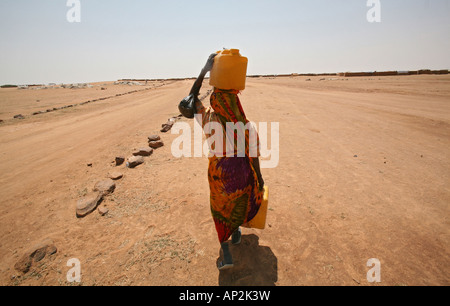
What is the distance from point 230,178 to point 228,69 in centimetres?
103

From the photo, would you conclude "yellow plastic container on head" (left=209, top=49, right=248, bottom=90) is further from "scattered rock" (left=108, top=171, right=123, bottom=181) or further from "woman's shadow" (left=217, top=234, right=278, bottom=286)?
"scattered rock" (left=108, top=171, right=123, bottom=181)

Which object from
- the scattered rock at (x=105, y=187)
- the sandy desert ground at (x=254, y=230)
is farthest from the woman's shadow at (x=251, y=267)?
the scattered rock at (x=105, y=187)

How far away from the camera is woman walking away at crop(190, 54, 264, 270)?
199cm

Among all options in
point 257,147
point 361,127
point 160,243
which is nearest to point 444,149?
point 361,127

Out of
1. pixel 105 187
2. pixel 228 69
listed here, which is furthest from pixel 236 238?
pixel 105 187

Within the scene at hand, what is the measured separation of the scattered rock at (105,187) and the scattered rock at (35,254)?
4.03 feet

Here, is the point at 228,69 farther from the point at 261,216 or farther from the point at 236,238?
the point at 236,238

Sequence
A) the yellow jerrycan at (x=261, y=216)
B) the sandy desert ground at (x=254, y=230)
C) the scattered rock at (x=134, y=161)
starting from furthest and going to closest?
the scattered rock at (x=134, y=161) → the sandy desert ground at (x=254, y=230) → the yellow jerrycan at (x=261, y=216)

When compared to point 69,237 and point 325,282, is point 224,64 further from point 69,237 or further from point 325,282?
point 69,237

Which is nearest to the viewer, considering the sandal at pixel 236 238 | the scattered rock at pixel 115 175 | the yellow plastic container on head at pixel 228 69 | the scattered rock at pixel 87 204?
the yellow plastic container on head at pixel 228 69

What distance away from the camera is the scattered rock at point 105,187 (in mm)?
4098

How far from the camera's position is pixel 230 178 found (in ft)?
6.88

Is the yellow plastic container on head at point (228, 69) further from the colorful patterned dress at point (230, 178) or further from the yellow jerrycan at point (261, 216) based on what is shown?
the yellow jerrycan at point (261, 216)
